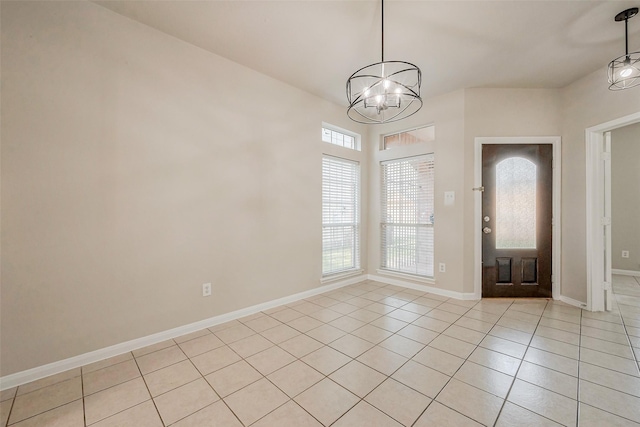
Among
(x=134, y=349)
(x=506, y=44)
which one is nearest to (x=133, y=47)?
(x=134, y=349)

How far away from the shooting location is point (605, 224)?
315 cm

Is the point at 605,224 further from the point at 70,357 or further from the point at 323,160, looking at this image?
the point at 70,357

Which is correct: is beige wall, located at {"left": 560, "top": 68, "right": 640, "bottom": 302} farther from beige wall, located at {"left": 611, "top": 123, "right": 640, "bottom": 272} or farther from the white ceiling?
beige wall, located at {"left": 611, "top": 123, "right": 640, "bottom": 272}

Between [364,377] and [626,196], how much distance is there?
631 cm

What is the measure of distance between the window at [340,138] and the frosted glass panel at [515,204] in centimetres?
221

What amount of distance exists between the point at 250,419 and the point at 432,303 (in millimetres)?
2713

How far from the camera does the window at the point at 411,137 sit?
13.1ft

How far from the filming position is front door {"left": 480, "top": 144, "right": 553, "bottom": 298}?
139 inches

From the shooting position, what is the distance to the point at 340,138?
434 cm

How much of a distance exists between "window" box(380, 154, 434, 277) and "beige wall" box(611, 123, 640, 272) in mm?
4049

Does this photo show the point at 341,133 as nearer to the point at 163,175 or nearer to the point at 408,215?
the point at 408,215

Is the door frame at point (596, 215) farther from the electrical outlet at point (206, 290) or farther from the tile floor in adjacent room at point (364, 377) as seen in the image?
the electrical outlet at point (206, 290)

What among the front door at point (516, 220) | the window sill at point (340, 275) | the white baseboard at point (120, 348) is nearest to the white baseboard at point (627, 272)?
the front door at point (516, 220)

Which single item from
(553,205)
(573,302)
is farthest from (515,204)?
(573,302)
